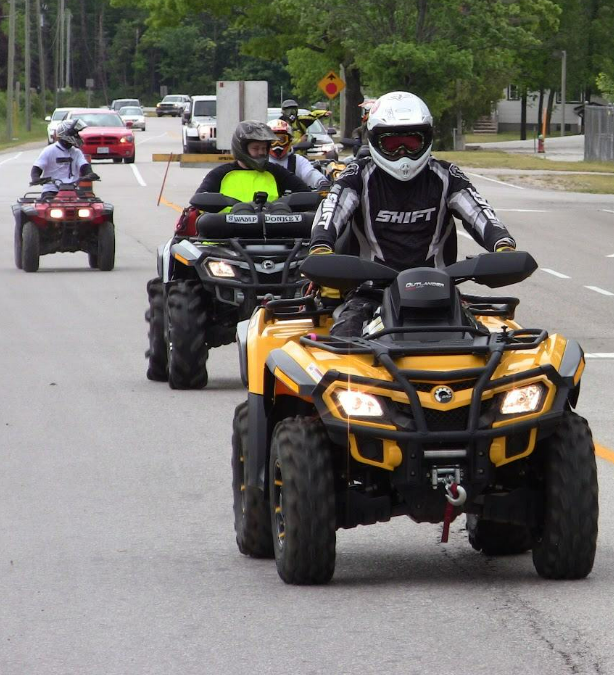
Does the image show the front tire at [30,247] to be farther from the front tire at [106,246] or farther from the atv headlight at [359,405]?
the atv headlight at [359,405]

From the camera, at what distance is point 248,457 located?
6770 millimetres

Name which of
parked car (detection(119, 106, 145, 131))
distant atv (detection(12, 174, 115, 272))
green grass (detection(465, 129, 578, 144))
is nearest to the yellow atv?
distant atv (detection(12, 174, 115, 272))

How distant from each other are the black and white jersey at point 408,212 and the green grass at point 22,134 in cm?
6184

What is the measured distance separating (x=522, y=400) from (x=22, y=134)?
8123cm

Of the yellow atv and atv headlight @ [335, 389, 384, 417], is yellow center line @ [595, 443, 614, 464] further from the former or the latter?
atv headlight @ [335, 389, 384, 417]

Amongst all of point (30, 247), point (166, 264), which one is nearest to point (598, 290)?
point (30, 247)

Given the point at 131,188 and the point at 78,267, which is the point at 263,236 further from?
the point at 131,188

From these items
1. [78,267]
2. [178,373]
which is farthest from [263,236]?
[78,267]

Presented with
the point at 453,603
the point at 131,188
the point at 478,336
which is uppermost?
the point at 478,336

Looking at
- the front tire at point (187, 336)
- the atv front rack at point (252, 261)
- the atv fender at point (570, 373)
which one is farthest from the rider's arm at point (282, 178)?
the atv fender at point (570, 373)

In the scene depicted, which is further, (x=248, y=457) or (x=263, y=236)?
(x=263, y=236)

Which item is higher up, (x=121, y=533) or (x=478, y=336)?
(x=478, y=336)

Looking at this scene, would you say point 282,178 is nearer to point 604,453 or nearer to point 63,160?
point 604,453

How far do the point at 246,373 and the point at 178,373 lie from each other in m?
5.34
